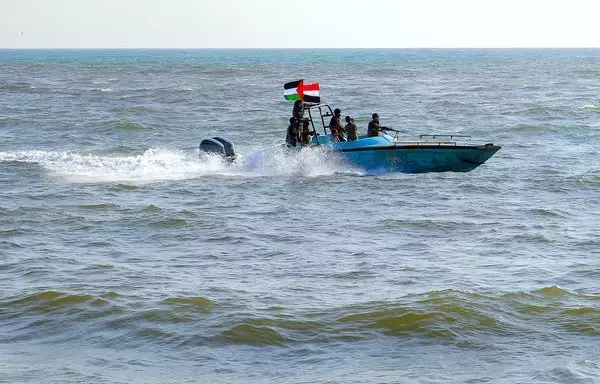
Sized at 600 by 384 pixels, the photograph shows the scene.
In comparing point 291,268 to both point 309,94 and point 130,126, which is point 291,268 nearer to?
point 309,94

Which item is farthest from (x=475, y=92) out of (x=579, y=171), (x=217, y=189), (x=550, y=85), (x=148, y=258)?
(x=148, y=258)

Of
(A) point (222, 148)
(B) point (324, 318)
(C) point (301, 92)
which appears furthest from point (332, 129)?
(B) point (324, 318)

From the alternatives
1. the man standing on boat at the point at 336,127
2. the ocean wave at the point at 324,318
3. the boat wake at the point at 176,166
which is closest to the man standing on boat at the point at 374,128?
the man standing on boat at the point at 336,127

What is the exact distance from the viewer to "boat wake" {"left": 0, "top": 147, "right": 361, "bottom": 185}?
80.7 ft

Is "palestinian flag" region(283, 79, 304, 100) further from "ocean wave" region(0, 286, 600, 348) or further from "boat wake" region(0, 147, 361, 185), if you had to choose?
"ocean wave" region(0, 286, 600, 348)

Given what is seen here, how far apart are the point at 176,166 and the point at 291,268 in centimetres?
1191

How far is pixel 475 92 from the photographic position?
61.4m

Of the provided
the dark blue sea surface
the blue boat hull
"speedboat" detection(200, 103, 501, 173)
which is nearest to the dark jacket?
"speedboat" detection(200, 103, 501, 173)

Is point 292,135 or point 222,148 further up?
point 292,135

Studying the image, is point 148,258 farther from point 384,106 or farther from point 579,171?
point 384,106

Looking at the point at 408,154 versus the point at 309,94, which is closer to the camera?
the point at 408,154

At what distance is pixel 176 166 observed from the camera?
86.9ft

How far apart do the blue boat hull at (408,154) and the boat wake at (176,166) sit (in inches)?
18.3

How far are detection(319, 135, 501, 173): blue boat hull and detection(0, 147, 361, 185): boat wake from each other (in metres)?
0.47
